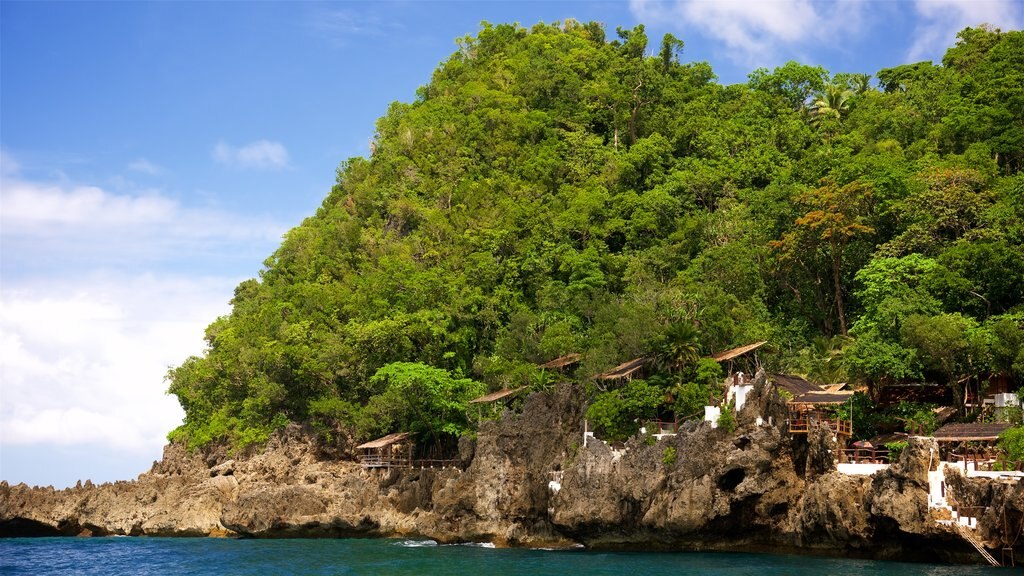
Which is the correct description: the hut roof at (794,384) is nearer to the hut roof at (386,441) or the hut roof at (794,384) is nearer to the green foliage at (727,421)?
the green foliage at (727,421)

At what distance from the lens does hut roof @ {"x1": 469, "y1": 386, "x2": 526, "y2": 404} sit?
4706 cm

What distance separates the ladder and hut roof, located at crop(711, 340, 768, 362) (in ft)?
38.3

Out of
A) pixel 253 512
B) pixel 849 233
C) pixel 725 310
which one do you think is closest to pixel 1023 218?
pixel 849 233

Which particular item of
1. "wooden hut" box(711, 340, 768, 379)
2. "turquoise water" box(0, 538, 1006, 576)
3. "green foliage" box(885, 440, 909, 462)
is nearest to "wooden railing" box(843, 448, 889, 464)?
"green foliage" box(885, 440, 909, 462)

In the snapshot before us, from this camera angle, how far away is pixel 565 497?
131ft

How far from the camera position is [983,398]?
37.5 meters

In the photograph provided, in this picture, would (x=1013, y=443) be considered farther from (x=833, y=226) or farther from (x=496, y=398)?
(x=496, y=398)

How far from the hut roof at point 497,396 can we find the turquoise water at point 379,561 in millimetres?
7248

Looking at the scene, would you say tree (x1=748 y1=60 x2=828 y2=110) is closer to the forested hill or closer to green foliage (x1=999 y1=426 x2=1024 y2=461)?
the forested hill

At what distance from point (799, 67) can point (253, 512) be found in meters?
44.3

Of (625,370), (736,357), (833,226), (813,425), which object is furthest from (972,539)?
(833,226)

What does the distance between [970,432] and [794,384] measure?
22.0 feet

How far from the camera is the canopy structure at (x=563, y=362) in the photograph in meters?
46.5

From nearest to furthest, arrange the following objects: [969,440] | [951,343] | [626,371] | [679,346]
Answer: [969,440]
[951,343]
[679,346]
[626,371]
